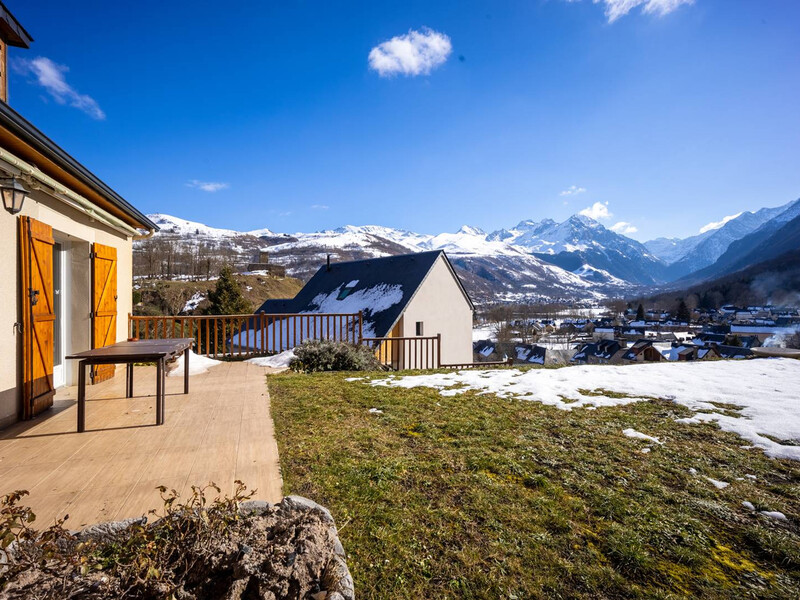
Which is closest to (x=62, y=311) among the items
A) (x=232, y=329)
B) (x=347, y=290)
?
(x=232, y=329)

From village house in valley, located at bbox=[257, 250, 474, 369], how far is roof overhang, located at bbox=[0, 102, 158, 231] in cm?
999

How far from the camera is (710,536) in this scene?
1931 mm

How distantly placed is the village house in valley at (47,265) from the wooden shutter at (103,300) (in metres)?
0.01

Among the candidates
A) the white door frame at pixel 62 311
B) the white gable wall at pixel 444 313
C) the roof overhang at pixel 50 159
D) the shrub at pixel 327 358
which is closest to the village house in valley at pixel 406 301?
the white gable wall at pixel 444 313

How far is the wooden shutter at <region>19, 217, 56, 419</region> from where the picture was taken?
3.74 m

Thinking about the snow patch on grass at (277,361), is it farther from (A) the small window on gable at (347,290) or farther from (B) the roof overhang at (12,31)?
(A) the small window on gable at (347,290)

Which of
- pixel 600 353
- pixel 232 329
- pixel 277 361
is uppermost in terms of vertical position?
pixel 232 329

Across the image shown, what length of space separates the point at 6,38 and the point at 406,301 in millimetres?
12150

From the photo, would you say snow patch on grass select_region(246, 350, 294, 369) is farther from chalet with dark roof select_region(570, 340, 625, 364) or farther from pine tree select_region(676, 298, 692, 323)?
pine tree select_region(676, 298, 692, 323)

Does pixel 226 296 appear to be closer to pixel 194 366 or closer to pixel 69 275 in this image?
pixel 194 366

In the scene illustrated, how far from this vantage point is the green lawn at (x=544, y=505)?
1633mm

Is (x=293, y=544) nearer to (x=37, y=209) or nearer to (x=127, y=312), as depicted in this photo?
(x=37, y=209)

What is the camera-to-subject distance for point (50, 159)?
3.83 m

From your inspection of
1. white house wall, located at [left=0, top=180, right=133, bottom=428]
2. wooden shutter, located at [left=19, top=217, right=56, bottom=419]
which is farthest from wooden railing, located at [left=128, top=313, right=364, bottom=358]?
wooden shutter, located at [left=19, top=217, right=56, bottom=419]
